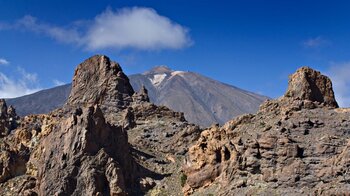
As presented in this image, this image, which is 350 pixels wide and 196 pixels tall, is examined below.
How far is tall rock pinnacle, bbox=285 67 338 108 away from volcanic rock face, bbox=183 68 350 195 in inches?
158

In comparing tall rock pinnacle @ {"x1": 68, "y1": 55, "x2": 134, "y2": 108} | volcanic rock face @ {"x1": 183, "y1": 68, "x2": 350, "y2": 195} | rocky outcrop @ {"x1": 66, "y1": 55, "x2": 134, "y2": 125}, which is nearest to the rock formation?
volcanic rock face @ {"x1": 183, "y1": 68, "x2": 350, "y2": 195}

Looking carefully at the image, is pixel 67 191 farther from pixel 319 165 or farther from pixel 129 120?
pixel 129 120

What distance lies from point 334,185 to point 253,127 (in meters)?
19.4

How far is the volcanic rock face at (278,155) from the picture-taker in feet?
168

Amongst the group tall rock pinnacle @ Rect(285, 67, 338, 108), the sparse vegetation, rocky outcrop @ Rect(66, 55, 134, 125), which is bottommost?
the sparse vegetation

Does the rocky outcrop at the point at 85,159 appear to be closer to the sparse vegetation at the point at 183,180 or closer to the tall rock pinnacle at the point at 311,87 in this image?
the sparse vegetation at the point at 183,180

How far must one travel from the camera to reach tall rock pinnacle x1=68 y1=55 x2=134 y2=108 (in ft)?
338

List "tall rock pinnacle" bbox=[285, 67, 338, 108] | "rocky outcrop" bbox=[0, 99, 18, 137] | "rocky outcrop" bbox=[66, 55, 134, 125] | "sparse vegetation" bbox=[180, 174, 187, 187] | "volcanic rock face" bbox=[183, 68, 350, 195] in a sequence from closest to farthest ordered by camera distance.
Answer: "volcanic rock face" bbox=[183, 68, 350, 195], "sparse vegetation" bbox=[180, 174, 187, 187], "tall rock pinnacle" bbox=[285, 67, 338, 108], "rocky outcrop" bbox=[0, 99, 18, 137], "rocky outcrop" bbox=[66, 55, 134, 125]

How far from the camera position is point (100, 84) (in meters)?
105

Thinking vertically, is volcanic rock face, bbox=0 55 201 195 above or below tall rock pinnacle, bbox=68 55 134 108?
below

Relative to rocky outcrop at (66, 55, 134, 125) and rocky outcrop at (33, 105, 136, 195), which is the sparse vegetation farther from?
rocky outcrop at (66, 55, 134, 125)

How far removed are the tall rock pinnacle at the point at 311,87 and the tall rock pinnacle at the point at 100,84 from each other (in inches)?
1431

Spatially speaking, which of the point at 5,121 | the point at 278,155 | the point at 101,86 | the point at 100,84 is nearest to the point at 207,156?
the point at 278,155

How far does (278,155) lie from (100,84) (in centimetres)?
5543
